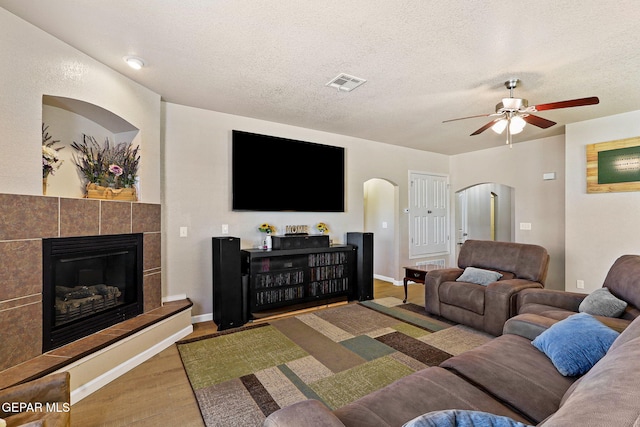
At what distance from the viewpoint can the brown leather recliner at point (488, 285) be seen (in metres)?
3.20

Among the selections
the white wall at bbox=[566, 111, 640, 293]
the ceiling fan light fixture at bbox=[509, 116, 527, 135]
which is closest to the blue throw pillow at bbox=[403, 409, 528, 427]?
the ceiling fan light fixture at bbox=[509, 116, 527, 135]

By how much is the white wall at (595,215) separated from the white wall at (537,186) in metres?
0.73

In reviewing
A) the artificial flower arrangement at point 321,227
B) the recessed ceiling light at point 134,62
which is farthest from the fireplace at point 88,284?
the artificial flower arrangement at point 321,227

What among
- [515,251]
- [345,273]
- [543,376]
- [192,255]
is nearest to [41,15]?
[192,255]

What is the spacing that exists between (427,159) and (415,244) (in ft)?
5.99

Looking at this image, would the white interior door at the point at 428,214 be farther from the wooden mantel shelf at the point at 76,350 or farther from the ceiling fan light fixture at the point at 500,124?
the wooden mantel shelf at the point at 76,350

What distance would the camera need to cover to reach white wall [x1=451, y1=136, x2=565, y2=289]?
501 centimetres

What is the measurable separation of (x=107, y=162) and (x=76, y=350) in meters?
→ 1.72

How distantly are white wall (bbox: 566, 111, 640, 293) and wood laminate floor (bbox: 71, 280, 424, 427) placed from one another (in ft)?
16.7

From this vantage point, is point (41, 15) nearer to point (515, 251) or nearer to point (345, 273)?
point (345, 273)

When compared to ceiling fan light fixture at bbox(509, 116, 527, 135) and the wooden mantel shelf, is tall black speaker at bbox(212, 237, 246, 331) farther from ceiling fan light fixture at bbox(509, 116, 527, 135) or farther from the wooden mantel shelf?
ceiling fan light fixture at bbox(509, 116, 527, 135)

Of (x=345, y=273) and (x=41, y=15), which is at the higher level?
(x=41, y=15)

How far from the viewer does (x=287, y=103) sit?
3598 mm

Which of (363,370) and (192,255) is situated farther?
(192,255)
